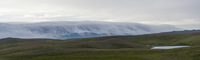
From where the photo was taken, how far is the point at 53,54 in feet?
207

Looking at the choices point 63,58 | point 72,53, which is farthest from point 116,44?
point 63,58

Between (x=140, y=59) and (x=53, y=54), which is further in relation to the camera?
(x=53, y=54)

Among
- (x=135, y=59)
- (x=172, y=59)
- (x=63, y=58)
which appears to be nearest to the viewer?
(x=172, y=59)

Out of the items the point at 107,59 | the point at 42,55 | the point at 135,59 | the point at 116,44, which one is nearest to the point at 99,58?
the point at 107,59

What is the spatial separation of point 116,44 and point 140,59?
160ft

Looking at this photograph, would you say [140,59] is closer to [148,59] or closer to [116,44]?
[148,59]

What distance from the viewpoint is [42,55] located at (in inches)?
2441

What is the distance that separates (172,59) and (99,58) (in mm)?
16081

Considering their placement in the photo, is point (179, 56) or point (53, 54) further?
point (53, 54)

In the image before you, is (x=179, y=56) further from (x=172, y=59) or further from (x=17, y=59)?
(x=17, y=59)

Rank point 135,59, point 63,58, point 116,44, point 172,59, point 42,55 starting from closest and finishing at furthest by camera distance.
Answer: point 172,59, point 135,59, point 63,58, point 42,55, point 116,44

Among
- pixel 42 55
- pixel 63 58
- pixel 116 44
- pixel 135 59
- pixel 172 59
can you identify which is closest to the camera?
pixel 172 59

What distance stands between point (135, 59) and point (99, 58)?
27.6 ft

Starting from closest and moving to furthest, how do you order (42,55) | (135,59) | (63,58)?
(135,59), (63,58), (42,55)
